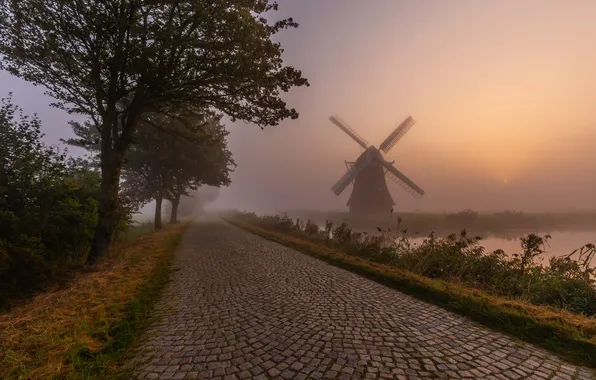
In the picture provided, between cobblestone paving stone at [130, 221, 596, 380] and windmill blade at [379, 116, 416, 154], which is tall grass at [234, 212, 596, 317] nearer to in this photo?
cobblestone paving stone at [130, 221, 596, 380]

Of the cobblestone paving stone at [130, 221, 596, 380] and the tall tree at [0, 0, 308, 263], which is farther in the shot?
the tall tree at [0, 0, 308, 263]

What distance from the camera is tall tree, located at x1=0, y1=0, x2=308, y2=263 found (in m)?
7.14

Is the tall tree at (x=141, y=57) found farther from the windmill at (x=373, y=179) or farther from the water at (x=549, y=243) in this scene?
the windmill at (x=373, y=179)

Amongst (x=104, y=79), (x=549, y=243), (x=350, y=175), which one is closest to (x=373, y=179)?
(x=350, y=175)

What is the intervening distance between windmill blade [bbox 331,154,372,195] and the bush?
36.7 metres

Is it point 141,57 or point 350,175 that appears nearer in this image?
point 141,57

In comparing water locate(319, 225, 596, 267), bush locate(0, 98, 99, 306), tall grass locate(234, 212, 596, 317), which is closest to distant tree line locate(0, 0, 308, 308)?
bush locate(0, 98, 99, 306)

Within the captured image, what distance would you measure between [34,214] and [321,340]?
8.13m

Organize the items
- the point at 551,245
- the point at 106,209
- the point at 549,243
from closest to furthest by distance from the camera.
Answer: the point at 106,209, the point at 551,245, the point at 549,243

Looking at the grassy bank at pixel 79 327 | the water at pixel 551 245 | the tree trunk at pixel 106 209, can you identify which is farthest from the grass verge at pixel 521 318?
the tree trunk at pixel 106 209

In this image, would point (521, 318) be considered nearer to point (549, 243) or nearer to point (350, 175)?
point (549, 243)

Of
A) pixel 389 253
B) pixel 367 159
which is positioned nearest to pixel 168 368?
pixel 389 253

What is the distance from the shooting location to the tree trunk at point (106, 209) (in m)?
8.28

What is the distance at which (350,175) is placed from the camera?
43375mm
